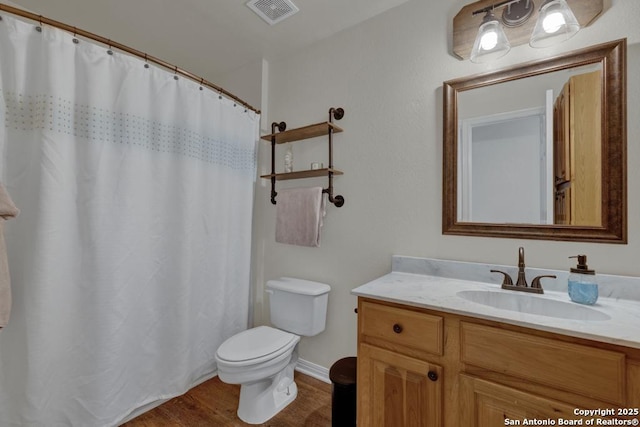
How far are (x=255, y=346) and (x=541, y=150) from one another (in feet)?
5.60

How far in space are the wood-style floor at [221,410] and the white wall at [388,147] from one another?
0.78 ft

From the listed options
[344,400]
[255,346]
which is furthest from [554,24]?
[255,346]

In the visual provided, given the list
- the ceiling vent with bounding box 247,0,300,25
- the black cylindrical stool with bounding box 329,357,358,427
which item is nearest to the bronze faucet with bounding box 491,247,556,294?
the black cylindrical stool with bounding box 329,357,358,427

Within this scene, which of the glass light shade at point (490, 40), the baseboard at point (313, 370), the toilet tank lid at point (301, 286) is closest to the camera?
the glass light shade at point (490, 40)

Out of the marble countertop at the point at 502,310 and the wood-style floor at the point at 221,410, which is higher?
the marble countertop at the point at 502,310

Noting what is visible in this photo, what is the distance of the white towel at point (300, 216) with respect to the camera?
178 centimetres

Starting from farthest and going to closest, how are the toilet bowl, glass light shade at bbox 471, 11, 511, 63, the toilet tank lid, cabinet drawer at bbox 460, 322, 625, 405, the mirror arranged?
1. the toilet tank lid
2. the toilet bowl
3. glass light shade at bbox 471, 11, 511, 63
4. the mirror
5. cabinet drawer at bbox 460, 322, 625, 405

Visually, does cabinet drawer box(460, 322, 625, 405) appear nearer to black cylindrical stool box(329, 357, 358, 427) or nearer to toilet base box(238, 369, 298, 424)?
black cylindrical stool box(329, 357, 358, 427)

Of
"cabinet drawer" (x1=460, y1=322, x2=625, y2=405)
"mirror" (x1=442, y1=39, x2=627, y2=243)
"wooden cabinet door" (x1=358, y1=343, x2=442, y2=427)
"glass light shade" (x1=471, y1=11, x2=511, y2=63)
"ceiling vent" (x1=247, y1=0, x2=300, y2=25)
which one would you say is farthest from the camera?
"ceiling vent" (x1=247, y1=0, x2=300, y2=25)

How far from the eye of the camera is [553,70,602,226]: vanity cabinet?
1.17m

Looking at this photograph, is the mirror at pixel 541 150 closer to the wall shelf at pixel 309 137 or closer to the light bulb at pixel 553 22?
the light bulb at pixel 553 22

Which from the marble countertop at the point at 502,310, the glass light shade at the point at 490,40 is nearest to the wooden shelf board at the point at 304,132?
the glass light shade at the point at 490,40

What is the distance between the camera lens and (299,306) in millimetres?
1756

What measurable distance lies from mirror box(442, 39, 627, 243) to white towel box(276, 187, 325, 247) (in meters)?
0.73
